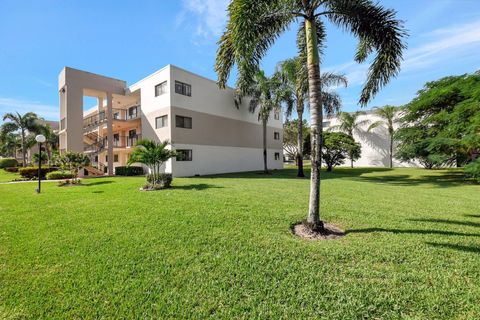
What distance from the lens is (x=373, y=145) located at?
3662cm

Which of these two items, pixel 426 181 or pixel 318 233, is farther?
pixel 426 181

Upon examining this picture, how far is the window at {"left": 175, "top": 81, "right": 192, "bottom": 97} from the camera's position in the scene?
19.5 m

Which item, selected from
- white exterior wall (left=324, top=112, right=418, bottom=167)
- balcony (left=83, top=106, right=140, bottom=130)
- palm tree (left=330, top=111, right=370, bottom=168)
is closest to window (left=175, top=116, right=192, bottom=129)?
balcony (left=83, top=106, right=140, bottom=130)

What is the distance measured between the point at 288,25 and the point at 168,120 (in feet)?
46.7

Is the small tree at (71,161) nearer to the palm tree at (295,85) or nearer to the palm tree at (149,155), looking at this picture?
the palm tree at (149,155)

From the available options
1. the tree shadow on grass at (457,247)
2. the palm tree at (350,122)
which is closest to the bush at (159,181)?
the tree shadow on grass at (457,247)

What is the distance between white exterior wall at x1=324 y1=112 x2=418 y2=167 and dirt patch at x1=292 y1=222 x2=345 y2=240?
36.2 m

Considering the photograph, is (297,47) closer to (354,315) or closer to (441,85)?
(354,315)

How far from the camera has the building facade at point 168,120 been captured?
63.9 feet

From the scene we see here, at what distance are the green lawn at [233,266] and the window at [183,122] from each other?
43.6 feet

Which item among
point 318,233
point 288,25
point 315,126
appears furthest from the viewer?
point 288,25

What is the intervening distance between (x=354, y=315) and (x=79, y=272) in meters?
4.34

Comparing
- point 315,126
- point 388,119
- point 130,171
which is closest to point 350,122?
point 388,119

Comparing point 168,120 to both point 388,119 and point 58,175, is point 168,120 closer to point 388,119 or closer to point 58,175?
point 58,175
